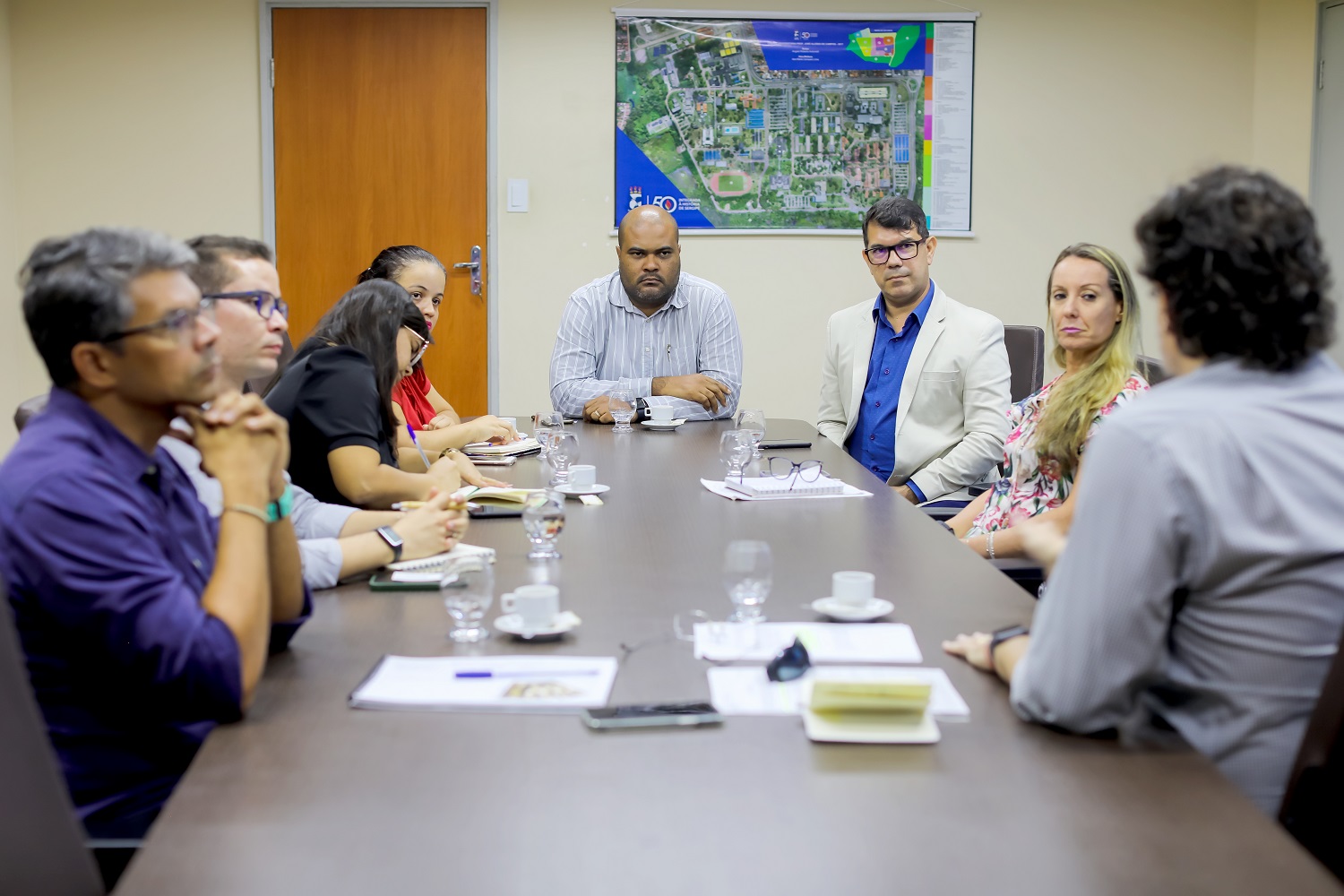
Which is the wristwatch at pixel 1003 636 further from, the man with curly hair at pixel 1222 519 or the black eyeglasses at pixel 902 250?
the black eyeglasses at pixel 902 250

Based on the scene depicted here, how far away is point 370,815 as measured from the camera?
1134mm

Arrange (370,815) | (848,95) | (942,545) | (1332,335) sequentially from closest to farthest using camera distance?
(370,815) → (1332,335) → (942,545) → (848,95)

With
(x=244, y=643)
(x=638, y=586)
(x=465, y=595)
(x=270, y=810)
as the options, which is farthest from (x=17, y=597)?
(x=638, y=586)

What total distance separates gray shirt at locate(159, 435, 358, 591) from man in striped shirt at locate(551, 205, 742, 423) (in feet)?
6.48

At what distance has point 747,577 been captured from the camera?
169cm

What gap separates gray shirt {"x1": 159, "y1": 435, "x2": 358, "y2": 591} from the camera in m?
1.90

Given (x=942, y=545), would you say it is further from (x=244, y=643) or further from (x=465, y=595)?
(x=244, y=643)

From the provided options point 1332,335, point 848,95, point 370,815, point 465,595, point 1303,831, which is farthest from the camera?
point 848,95

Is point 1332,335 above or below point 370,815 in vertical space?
above

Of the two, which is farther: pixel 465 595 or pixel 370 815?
pixel 465 595

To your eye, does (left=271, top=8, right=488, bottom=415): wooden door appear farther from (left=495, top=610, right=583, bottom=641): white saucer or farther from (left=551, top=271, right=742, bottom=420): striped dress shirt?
(left=495, top=610, right=583, bottom=641): white saucer

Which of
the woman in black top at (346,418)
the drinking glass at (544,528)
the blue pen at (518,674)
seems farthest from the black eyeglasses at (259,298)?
the blue pen at (518,674)

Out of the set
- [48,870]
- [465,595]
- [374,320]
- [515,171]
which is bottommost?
[48,870]

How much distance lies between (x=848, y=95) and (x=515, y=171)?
5.43 feet
